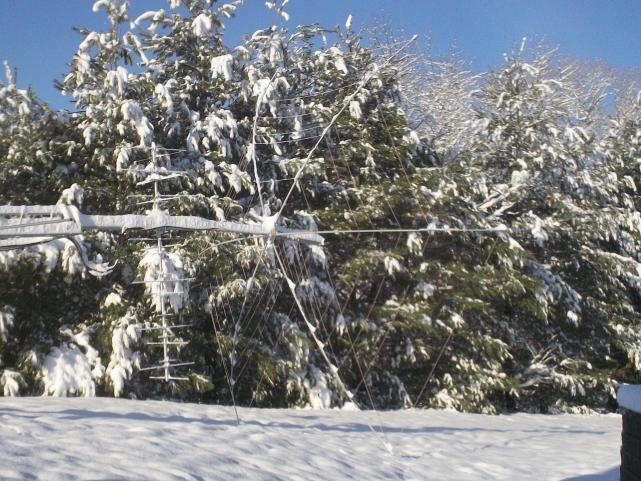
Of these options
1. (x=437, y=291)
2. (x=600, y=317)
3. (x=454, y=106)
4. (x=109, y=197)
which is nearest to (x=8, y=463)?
(x=109, y=197)

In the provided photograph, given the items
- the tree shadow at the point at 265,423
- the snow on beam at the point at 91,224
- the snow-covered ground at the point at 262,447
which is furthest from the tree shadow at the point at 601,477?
the snow on beam at the point at 91,224

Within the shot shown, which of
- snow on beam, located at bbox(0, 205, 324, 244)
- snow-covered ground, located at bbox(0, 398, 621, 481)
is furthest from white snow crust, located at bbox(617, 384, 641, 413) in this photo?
snow on beam, located at bbox(0, 205, 324, 244)

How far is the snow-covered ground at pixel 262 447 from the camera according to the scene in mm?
3918

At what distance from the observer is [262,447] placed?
513 cm

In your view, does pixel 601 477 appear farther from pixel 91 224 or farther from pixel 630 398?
pixel 91 224

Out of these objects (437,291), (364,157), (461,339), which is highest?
(364,157)

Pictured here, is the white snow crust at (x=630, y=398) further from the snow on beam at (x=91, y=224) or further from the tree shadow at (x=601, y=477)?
the snow on beam at (x=91, y=224)

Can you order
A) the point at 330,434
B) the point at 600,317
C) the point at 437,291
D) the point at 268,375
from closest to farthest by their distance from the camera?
the point at 330,434 < the point at 268,375 < the point at 437,291 < the point at 600,317

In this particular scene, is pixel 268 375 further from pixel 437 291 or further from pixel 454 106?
pixel 454 106

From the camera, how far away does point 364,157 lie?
11.5m

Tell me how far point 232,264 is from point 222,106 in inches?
138

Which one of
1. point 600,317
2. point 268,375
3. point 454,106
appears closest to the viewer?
point 268,375

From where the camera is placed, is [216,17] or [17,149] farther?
[216,17]

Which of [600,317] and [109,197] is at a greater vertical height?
[109,197]
